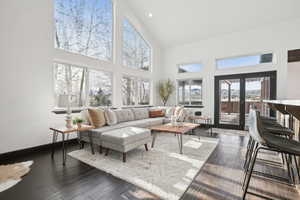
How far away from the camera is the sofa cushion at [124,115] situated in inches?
165

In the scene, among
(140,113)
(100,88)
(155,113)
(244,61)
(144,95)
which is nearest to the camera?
(100,88)

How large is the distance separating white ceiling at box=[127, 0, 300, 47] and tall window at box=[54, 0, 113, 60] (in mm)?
1332

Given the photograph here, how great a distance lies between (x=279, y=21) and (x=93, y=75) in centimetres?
622

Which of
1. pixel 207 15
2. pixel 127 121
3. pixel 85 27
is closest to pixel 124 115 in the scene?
pixel 127 121

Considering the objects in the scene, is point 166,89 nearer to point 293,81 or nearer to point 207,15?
point 207,15

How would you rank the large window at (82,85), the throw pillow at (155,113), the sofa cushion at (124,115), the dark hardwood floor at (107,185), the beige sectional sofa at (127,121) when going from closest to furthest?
the dark hardwood floor at (107,185), the beige sectional sofa at (127,121), the large window at (82,85), the sofa cushion at (124,115), the throw pillow at (155,113)

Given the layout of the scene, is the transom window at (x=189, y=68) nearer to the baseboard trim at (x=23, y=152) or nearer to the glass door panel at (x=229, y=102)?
the glass door panel at (x=229, y=102)

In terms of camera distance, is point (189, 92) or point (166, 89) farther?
point (166, 89)

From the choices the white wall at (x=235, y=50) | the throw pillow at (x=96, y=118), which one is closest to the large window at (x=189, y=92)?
the white wall at (x=235, y=50)

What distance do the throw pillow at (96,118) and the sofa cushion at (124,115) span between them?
2.16 ft

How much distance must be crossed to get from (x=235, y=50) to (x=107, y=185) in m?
5.92

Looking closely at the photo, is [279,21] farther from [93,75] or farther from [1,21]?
[1,21]

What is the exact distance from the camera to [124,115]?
436 cm

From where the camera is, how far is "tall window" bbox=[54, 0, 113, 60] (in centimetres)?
369
